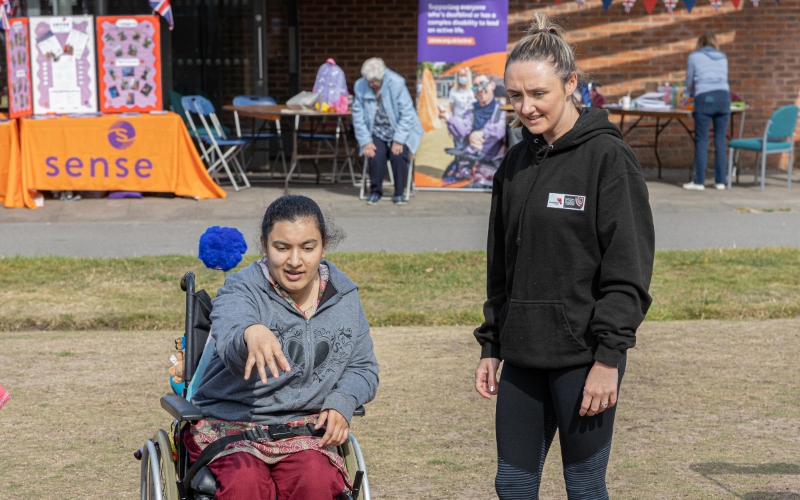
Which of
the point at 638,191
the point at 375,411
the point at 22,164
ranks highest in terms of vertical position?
the point at 638,191

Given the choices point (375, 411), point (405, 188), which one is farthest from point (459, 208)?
point (375, 411)

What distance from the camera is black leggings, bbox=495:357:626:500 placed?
282 centimetres

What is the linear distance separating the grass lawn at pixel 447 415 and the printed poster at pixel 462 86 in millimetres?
5710

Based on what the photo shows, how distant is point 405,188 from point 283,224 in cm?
907

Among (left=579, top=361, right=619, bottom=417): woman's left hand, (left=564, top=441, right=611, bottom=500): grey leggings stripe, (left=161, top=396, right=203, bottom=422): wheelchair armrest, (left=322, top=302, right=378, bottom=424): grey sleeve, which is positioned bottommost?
(left=564, top=441, right=611, bottom=500): grey leggings stripe

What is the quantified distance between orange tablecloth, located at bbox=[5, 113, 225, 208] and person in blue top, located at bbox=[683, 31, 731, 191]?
19.5ft

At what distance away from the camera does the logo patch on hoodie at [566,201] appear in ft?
8.96

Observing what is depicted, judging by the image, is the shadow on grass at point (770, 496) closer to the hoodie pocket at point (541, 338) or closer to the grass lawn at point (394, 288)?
the hoodie pocket at point (541, 338)

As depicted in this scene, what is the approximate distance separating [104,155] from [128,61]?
3.55 feet

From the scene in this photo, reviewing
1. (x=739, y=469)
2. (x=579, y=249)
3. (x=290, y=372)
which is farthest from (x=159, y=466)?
(x=739, y=469)

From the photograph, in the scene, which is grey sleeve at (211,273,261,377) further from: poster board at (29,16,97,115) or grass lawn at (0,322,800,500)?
poster board at (29,16,97,115)

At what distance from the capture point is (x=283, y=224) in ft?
10.1

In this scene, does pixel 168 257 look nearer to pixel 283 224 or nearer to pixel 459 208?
pixel 459 208

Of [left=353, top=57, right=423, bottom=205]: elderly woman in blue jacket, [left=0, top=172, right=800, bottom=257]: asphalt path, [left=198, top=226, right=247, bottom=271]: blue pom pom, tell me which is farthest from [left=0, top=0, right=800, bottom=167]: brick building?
[left=198, top=226, right=247, bottom=271]: blue pom pom
